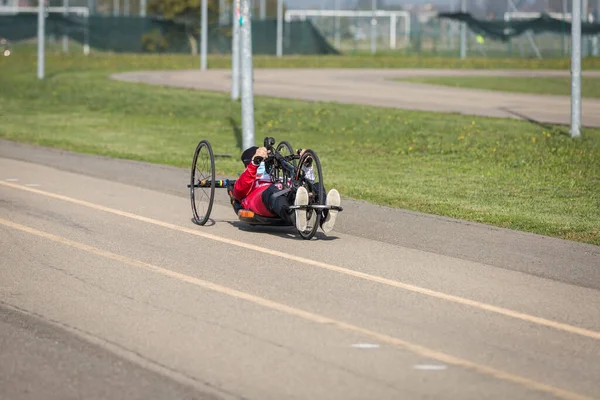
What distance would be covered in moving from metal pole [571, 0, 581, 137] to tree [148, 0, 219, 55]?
2166 inches

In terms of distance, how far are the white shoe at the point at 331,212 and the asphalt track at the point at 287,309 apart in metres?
0.24

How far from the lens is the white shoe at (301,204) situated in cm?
1197

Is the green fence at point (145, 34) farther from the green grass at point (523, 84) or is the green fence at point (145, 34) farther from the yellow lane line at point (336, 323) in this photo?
the yellow lane line at point (336, 323)

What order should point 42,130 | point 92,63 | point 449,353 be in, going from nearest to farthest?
1. point 449,353
2. point 42,130
3. point 92,63

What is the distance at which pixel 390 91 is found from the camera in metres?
39.9

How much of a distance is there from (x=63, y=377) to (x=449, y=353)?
2437mm

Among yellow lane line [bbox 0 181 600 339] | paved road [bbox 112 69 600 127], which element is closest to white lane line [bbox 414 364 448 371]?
yellow lane line [bbox 0 181 600 339]

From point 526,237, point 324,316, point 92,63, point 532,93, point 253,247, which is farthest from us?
point 92,63

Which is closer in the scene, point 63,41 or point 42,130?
point 42,130

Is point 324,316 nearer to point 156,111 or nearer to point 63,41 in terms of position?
point 156,111

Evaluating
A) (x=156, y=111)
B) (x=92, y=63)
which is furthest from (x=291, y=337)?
(x=92, y=63)

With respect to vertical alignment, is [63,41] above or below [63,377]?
above

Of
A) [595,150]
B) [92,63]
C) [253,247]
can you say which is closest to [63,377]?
[253,247]

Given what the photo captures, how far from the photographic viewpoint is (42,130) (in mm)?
28266
